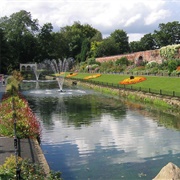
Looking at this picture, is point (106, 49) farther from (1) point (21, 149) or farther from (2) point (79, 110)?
(1) point (21, 149)

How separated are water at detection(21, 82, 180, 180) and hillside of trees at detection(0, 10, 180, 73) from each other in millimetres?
67038

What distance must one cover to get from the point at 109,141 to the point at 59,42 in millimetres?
89516

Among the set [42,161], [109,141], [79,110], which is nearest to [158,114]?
[79,110]

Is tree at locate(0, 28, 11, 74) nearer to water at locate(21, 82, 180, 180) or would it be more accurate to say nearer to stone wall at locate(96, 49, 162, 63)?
A: stone wall at locate(96, 49, 162, 63)

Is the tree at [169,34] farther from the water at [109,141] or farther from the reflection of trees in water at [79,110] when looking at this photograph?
the water at [109,141]

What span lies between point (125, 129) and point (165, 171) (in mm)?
10260

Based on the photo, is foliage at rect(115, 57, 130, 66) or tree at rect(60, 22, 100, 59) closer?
foliage at rect(115, 57, 130, 66)

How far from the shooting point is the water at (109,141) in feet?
37.9

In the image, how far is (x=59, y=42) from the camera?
10306cm

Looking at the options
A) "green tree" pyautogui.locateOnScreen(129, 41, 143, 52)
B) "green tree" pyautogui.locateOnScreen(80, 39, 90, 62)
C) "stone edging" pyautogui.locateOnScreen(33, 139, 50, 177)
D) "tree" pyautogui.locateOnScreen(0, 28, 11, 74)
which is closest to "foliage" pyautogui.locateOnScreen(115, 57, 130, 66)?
"tree" pyautogui.locateOnScreen(0, 28, 11, 74)

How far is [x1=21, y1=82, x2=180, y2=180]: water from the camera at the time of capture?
37.9 ft

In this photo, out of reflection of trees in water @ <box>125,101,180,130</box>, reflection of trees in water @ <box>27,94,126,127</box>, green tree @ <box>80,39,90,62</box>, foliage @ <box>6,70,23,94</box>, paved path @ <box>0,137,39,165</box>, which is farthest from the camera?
green tree @ <box>80,39,90,62</box>

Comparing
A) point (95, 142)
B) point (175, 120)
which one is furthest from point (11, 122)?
point (175, 120)

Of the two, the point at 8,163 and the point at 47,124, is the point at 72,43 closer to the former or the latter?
the point at 47,124
